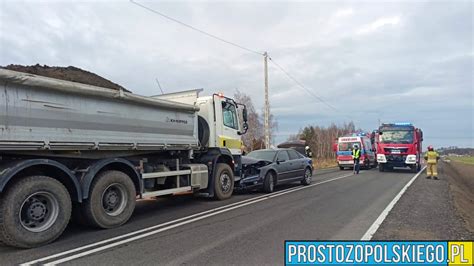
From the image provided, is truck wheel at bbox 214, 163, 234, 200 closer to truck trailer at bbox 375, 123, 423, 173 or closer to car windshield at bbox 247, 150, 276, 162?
car windshield at bbox 247, 150, 276, 162

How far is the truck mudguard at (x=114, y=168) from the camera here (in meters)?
6.70

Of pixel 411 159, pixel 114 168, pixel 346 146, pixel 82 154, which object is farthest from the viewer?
pixel 346 146

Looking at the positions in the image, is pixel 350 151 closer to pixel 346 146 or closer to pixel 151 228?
pixel 346 146

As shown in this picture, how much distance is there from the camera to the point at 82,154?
22.6ft

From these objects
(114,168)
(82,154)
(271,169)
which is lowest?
(271,169)

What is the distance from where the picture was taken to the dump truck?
5695 millimetres

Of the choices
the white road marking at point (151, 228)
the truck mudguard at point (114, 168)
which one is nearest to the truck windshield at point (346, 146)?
the white road marking at point (151, 228)

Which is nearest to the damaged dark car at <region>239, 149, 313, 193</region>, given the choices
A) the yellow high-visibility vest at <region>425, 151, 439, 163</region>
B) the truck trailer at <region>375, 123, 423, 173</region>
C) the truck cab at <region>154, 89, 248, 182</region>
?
the truck cab at <region>154, 89, 248, 182</region>

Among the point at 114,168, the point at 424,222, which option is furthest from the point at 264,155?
the point at 114,168

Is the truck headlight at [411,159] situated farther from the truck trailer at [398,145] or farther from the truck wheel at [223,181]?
the truck wheel at [223,181]

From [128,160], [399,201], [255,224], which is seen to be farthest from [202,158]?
[399,201]

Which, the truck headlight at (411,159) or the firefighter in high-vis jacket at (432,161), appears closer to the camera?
the firefighter in high-vis jacket at (432,161)

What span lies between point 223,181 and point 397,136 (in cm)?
1540

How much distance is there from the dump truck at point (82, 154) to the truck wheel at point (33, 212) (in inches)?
0.6
